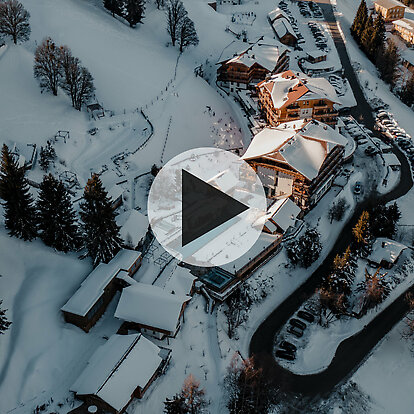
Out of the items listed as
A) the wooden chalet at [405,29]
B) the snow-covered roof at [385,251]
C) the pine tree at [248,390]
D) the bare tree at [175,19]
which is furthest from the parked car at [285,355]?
the wooden chalet at [405,29]

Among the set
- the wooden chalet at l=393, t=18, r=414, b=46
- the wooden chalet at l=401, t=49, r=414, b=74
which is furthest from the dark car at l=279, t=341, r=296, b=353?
the wooden chalet at l=393, t=18, r=414, b=46

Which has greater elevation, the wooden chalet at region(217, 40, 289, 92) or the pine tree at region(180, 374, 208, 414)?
the wooden chalet at region(217, 40, 289, 92)

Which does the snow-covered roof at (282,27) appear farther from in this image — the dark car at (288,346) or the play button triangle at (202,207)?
the dark car at (288,346)

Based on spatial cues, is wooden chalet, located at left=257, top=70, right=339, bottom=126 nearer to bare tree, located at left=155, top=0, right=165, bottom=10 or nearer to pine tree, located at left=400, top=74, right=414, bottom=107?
pine tree, located at left=400, top=74, right=414, bottom=107

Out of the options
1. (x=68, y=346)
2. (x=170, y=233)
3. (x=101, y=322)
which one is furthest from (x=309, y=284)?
(x=68, y=346)

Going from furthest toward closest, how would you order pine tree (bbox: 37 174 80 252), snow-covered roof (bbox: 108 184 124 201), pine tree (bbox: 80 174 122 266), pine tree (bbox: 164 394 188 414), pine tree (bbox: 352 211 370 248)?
pine tree (bbox: 352 211 370 248), snow-covered roof (bbox: 108 184 124 201), pine tree (bbox: 37 174 80 252), pine tree (bbox: 80 174 122 266), pine tree (bbox: 164 394 188 414)

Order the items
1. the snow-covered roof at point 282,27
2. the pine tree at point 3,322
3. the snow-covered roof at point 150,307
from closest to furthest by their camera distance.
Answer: the pine tree at point 3,322 < the snow-covered roof at point 150,307 < the snow-covered roof at point 282,27

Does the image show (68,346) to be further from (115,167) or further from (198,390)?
(115,167)
